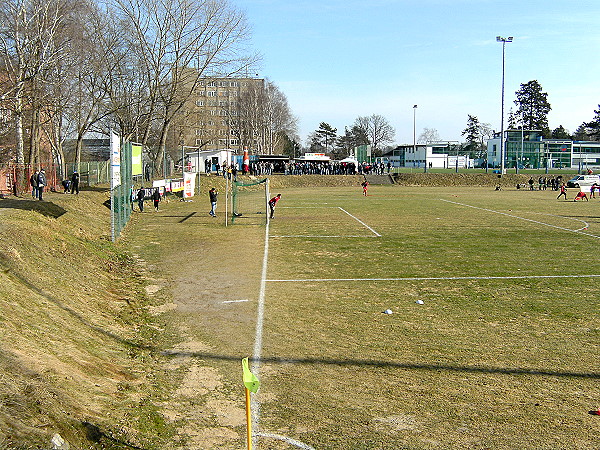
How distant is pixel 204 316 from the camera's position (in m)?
12.4

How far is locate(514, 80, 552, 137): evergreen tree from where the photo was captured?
13662 cm

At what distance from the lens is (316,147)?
540 feet

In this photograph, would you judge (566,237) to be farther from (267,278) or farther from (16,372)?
(16,372)

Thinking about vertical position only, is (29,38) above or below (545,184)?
above

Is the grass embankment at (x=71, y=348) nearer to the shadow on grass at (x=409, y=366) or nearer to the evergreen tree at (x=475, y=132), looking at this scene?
the shadow on grass at (x=409, y=366)

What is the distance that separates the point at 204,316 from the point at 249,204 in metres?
28.1

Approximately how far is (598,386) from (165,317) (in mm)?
7911

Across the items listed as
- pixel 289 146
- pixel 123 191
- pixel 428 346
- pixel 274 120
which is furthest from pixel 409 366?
pixel 289 146

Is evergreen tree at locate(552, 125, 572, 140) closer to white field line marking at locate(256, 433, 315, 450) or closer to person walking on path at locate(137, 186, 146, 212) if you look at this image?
person walking on path at locate(137, 186, 146, 212)

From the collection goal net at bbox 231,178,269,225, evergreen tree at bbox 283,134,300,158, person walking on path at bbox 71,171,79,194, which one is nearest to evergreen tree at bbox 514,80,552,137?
evergreen tree at bbox 283,134,300,158

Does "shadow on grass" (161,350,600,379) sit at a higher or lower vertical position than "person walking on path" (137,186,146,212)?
lower

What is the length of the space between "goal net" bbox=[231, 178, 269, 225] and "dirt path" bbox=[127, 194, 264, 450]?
4.40 metres

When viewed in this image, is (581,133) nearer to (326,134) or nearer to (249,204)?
(326,134)

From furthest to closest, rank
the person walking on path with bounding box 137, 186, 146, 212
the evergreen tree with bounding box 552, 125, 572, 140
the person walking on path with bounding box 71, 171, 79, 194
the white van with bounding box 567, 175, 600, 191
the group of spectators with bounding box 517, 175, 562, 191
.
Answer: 1. the evergreen tree with bounding box 552, 125, 572, 140
2. the white van with bounding box 567, 175, 600, 191
3. the group of spectators with bounding box 517, 175, 562, 191
4. the person walking on path with bounding box 137, 186, 146, 212
5. the person walking on path with bounding box 71, 171, 79, 194
